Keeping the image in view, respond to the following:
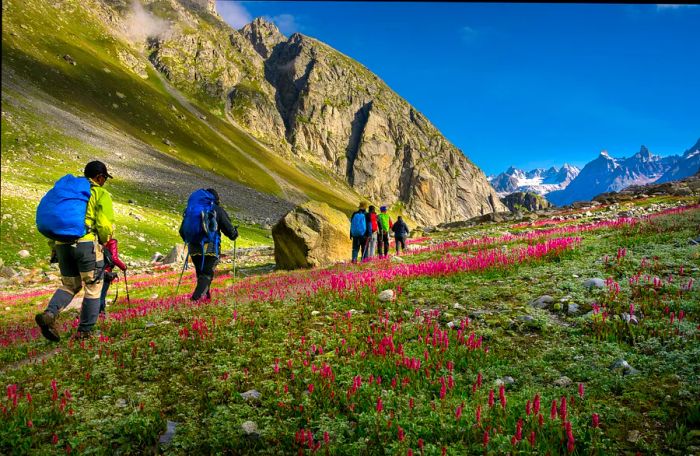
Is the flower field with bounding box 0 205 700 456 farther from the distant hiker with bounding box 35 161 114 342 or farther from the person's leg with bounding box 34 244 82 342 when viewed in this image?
the distant hiker with bounding box 35 161 114 342

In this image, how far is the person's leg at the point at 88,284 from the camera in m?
8.69

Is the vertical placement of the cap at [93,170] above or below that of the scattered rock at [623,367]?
above

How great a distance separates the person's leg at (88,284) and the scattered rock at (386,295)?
637 cm

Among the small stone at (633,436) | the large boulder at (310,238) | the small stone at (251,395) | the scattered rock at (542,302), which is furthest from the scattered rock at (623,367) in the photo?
the large boulder at (310,238)

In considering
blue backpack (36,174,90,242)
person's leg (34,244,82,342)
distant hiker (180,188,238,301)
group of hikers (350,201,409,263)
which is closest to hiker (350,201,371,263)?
group of hikers (350,201,409,263)

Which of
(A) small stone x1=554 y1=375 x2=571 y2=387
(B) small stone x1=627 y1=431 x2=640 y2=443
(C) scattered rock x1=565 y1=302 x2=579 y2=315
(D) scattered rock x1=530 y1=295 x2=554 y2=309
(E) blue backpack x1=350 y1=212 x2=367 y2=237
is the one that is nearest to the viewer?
(B) small stone x1=627 y1=431 x2=640 y2=443

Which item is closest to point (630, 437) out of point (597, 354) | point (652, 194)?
point (597, 354)

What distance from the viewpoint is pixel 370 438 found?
4.23 m

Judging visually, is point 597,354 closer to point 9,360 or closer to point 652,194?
point 9,360

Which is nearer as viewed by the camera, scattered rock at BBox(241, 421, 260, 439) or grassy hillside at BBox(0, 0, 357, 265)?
scattered rock at BBox(241, 421, 260, 439)

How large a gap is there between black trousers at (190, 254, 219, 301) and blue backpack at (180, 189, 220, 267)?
1.07 feet

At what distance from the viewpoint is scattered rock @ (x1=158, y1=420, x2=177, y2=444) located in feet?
15.1

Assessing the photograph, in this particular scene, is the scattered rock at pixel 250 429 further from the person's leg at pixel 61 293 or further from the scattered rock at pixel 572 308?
the person's leg at pixel 61 293

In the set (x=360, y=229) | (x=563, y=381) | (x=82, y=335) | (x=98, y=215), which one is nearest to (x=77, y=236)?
(x=98, y=215)
